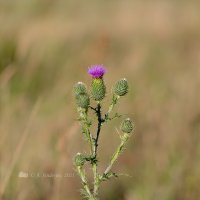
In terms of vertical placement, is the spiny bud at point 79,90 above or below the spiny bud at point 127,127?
above

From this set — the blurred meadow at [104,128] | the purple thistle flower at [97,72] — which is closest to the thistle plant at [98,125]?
the purple thistle flower at [97,72]

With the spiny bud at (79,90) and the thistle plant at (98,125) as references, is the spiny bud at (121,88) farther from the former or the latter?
the spiny bud at (79,90)

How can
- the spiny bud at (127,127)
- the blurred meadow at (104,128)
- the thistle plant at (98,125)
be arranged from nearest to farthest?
the thistle plant at (98,125)
the spiny bud at (127,127)
the blurred meadow at (104,128)

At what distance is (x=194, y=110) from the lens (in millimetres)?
4734

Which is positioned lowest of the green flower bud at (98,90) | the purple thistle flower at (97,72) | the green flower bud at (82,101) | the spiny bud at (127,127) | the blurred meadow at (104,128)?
the spiny bud at (127,127)

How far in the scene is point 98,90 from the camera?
85.7 inches

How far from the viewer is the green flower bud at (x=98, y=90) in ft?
7.07

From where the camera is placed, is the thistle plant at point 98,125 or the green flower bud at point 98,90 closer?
the thistle plant at point 98,125

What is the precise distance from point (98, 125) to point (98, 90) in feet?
0.62

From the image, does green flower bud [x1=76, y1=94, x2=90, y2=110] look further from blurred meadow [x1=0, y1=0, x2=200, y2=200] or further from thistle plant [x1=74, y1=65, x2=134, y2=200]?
blurred meadow [x1=0, y1=0, x2=200, y2=200]

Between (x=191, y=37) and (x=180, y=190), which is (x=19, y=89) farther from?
(x=191, y=37)

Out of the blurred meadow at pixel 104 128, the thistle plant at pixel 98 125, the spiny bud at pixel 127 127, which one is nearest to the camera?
the thistle plant at pixel 98 125

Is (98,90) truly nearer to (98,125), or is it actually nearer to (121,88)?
(121,88)

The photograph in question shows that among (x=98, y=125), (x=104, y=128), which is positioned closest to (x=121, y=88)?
(x=98, y=125)
